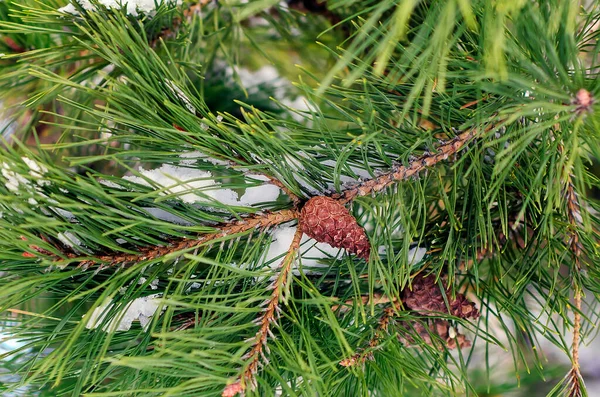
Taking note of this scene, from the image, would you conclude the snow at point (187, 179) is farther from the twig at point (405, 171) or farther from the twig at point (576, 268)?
the twig at point (576, 268)

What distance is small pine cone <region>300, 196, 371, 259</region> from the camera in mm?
355

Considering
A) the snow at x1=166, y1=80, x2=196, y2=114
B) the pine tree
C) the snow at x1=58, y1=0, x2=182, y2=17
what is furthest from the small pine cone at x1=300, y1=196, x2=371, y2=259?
the snow at x1=58, y1=0, x2=182, y2=17

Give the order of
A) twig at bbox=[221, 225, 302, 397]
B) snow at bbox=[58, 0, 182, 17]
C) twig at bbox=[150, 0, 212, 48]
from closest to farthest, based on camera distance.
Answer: twig at bbox=[221, 225, 302, 397], snow at bbox=[58, 0, 182, 17], twig at bbox=[150, 0, 212, 48]

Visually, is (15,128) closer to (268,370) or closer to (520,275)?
(268,370)

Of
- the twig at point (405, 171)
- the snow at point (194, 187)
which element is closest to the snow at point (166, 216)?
the snow at point (194, 187)

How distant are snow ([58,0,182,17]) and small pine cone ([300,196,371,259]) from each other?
0.23m

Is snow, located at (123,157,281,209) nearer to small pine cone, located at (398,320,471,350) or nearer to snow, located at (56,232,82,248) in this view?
snow, located at (56,232,82,248)

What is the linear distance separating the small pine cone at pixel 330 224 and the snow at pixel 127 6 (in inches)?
9.0

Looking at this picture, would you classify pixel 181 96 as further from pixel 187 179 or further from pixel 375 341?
pixel 375 341

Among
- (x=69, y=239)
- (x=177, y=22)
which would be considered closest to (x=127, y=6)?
(x=177, y=22)

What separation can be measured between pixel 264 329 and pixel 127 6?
0.31 meters

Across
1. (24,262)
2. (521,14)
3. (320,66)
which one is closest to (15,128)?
(24,262)

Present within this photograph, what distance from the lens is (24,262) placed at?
0.36 metres

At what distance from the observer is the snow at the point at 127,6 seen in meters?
0.41
